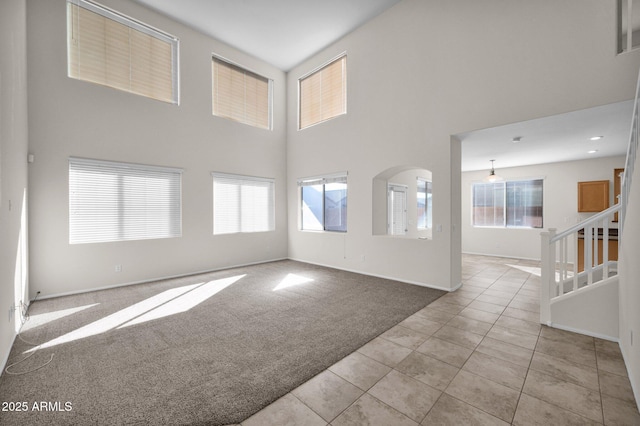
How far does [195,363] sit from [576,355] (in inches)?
135

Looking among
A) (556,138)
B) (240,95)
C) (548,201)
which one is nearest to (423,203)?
(548,201)

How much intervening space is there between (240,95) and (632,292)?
7.04 metres

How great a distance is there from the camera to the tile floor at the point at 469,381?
1.71 meters

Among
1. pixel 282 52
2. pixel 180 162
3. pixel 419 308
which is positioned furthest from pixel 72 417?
pixel 282 52

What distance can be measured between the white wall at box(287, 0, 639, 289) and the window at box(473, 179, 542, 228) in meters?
4.23

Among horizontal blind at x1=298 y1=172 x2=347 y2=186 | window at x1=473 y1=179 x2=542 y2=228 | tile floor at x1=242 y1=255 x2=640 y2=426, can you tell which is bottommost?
tile floor at x1=242 y1=255 x2=640 y2=426

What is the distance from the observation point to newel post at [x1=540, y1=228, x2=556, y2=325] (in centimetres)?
305

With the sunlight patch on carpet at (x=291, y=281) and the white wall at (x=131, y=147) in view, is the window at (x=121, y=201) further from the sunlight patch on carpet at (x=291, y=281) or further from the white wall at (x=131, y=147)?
the sunlight patch on carpet at (x=291, y=281)

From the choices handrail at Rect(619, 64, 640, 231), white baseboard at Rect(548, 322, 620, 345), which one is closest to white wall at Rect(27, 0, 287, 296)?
white baseboard at Rect(548, 322, 620, 345)

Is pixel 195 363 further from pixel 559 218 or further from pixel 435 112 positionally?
pixel 559 218

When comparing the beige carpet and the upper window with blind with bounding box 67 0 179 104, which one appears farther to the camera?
the upper window with blind with bounding box 67 0 179 104

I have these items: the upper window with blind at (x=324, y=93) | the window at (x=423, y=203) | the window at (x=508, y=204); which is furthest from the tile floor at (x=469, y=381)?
the window at (x=508, y=204)

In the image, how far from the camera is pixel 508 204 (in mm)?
7625

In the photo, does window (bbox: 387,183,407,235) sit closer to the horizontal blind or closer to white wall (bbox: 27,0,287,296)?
the horizontal blind
